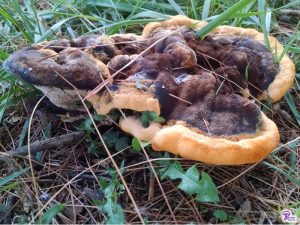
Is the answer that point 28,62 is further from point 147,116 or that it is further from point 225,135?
point 225,135

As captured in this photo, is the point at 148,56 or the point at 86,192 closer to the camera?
the point at 86,192

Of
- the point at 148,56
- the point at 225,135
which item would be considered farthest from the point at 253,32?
the point at 225,135

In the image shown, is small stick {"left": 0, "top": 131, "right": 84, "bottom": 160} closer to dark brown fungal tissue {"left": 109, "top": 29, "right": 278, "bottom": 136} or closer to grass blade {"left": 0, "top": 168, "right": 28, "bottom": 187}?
grass blade {"left": 0, "top": 168, "right": 28, "bottom": 187}

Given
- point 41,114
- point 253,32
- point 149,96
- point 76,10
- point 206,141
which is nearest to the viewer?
point 206,141

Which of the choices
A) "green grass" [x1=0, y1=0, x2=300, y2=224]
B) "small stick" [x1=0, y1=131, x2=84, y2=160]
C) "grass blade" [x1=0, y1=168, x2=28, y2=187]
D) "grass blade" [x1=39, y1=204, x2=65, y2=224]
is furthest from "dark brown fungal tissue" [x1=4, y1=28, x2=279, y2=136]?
"grass blade" [x1=39, y1=204, x2=65, y2=224]

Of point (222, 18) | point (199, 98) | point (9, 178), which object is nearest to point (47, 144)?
point (9, 178)

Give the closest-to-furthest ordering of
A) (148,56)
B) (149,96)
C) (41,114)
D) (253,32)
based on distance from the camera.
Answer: (149,96), (148,56), (41,114), (253,32)

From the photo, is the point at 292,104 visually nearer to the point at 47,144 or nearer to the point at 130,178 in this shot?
the point at 130,178
